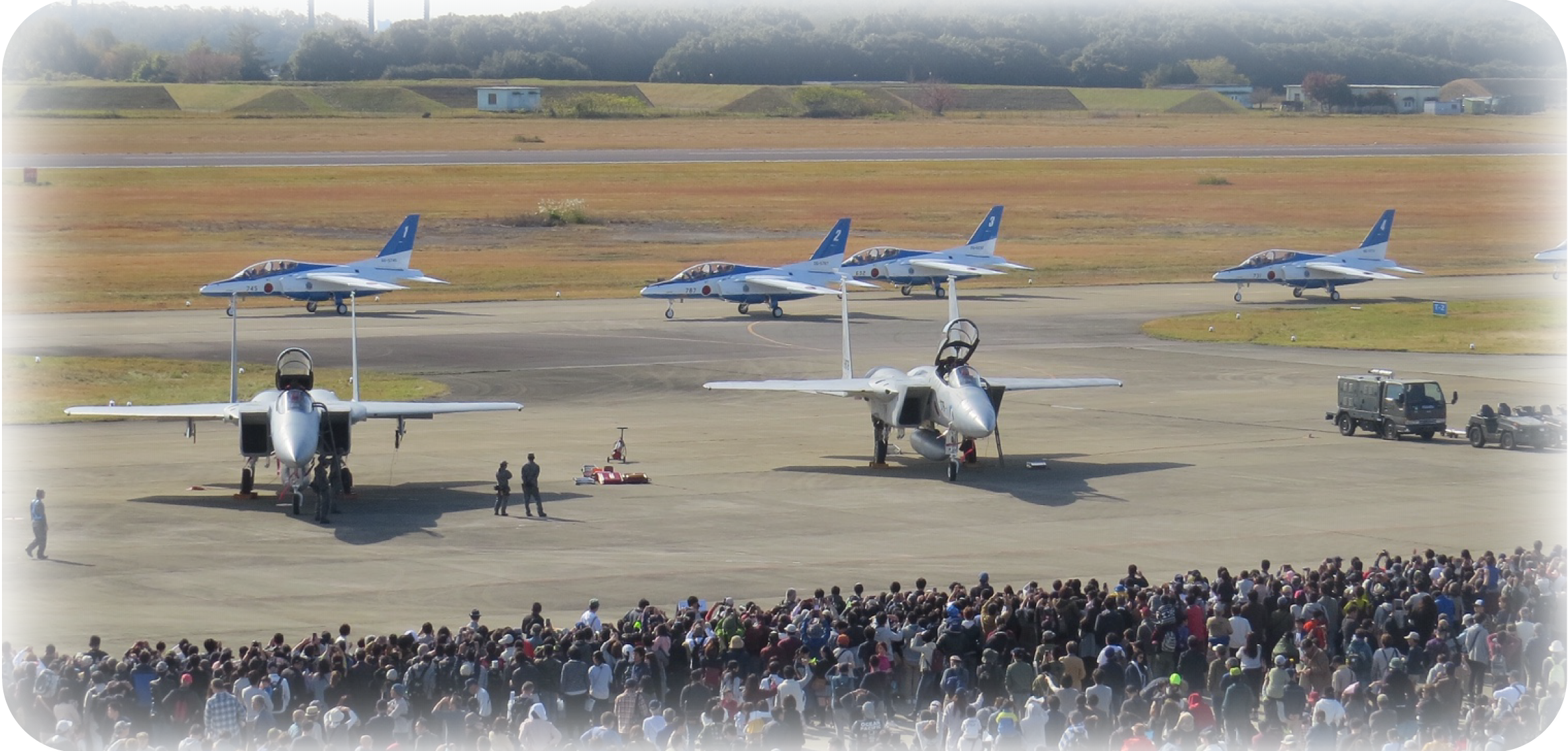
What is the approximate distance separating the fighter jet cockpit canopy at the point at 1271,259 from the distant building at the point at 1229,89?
102m

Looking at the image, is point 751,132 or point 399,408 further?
point 751,132

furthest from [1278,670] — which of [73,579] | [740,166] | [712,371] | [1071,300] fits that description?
[740,166]

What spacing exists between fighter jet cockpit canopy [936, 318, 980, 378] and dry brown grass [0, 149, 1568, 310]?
45.1m

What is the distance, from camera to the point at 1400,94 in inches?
7441

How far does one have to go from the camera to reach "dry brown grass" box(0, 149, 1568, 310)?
3649 inches

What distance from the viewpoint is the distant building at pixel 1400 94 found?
186625 mm

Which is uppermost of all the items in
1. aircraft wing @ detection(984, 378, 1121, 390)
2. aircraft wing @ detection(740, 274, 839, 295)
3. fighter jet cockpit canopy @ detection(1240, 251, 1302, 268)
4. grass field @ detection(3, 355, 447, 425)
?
fighter jet cockpit canopy @ detection(1240, 251, 1302, 268)

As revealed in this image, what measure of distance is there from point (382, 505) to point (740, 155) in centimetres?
11658

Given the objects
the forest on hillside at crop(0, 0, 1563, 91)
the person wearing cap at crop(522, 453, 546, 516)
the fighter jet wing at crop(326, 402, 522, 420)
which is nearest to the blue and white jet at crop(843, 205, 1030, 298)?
the forest on hillside at crop(0, 0, 1563, 91)

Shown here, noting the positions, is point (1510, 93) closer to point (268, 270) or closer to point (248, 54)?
point (248, 54)

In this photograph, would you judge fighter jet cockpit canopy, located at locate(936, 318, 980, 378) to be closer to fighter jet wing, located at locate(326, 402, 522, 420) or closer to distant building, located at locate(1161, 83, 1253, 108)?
fighter jet wing, located at locate(326, 402, 522, 420)

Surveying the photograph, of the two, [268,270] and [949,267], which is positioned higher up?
[949,267]

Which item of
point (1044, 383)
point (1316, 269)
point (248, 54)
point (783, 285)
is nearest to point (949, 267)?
point (783, 285)

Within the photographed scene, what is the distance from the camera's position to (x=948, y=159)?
486ft
